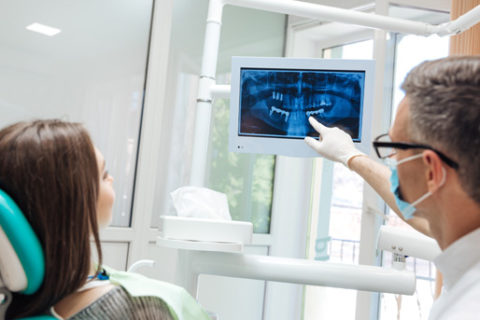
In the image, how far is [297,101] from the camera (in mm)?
1571

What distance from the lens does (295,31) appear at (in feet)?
10.2

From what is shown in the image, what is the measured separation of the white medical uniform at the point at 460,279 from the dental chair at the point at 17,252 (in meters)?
0.68

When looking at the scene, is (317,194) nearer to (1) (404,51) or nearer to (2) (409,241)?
(1) (404,51)

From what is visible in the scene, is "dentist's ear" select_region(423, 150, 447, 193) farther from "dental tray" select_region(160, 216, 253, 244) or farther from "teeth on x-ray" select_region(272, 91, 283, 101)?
"teeth on x-ray" select_region(272, 91, 283, 101)

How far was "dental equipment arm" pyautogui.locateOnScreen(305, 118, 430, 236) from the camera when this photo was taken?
1404mm

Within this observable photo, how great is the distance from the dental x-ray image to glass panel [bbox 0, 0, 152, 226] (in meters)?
1.09

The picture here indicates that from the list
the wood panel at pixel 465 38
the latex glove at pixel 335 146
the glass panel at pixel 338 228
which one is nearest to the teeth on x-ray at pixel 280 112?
the latex glove at pixel 335 146

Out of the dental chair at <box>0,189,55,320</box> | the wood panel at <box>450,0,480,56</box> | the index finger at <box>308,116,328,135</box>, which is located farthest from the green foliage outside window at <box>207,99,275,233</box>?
the dental chair at <box>0,189,55,320</box>

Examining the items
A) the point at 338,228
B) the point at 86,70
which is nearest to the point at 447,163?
the point at 86,70

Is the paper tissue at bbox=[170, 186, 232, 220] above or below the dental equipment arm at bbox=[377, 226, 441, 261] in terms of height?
above

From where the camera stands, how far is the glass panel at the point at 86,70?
223cm

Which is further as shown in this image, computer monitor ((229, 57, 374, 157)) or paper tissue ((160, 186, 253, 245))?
computer monitor ((229, 57, 374, 157))

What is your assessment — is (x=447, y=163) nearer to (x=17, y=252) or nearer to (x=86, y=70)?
(x=17, y=252)

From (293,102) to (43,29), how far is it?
1338 mm
